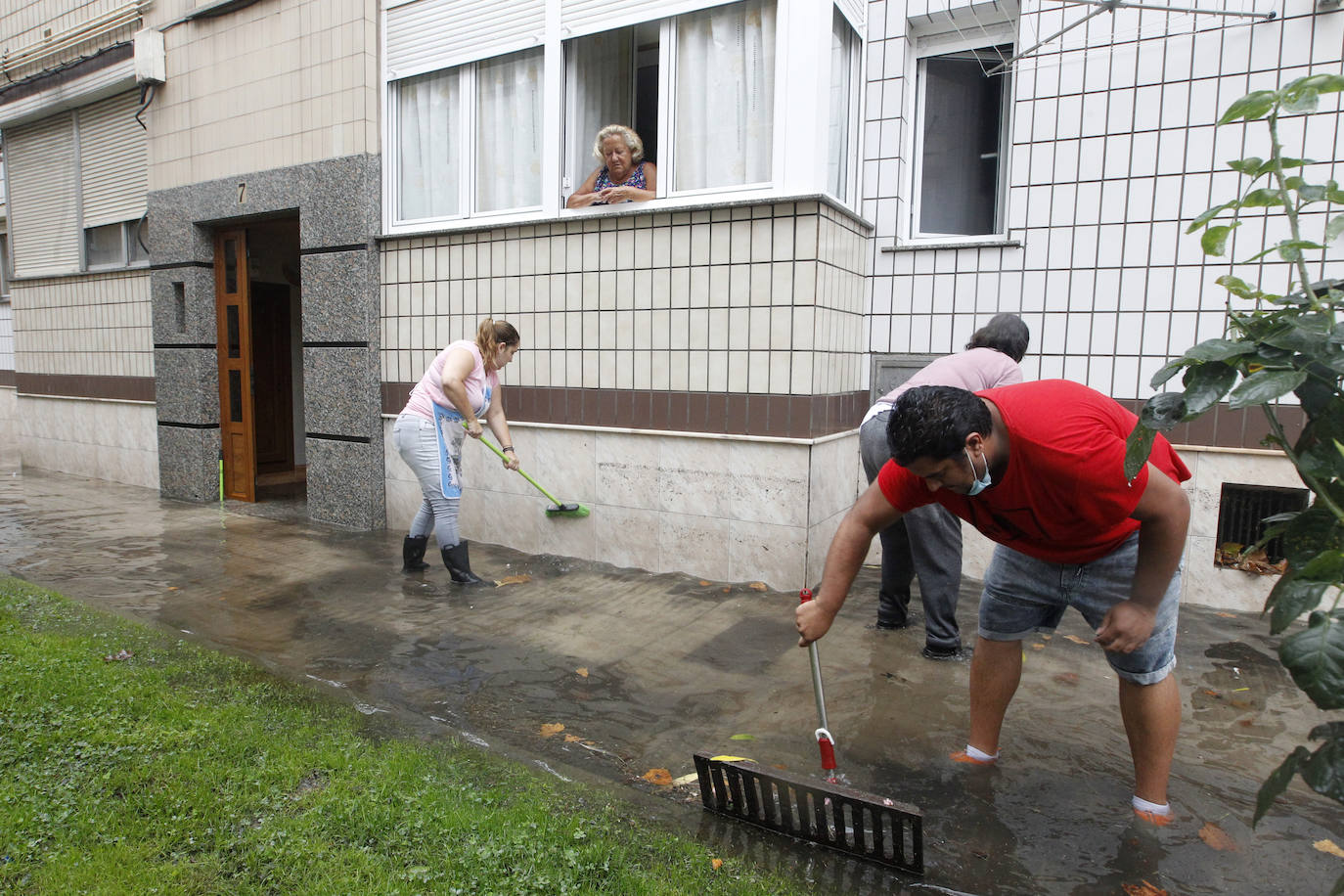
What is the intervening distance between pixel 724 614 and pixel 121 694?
2990 millimetres

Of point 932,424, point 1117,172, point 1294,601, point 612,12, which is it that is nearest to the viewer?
point 1294,601

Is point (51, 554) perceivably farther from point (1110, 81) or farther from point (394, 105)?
point (1110, 81)

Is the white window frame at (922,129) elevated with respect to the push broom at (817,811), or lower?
elevated

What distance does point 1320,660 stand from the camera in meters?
1.45

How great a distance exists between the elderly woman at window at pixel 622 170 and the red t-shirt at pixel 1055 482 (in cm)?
375

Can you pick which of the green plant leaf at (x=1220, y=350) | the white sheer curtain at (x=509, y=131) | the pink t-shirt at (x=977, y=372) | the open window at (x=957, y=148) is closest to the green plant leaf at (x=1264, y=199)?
the green plant leaf at (x=1220, y=350)

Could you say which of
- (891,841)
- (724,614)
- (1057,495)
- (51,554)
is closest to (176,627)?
(51,554)

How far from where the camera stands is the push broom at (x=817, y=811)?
2.49m

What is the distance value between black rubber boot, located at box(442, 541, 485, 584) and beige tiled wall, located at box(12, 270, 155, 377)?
18.6 ft

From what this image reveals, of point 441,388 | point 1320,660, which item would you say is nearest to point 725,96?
point 441,388

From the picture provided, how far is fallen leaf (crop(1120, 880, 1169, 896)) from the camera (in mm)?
2480

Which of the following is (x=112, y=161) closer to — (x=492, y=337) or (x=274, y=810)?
(x=492, y=337)

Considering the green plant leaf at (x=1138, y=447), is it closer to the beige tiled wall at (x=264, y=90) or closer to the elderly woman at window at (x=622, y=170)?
the elderly woman at window at (x=622, y=170)

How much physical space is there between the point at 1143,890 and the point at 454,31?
6.96 m
